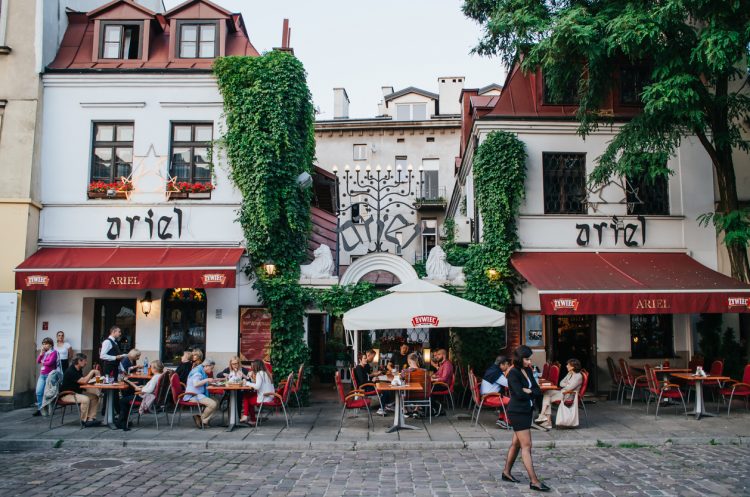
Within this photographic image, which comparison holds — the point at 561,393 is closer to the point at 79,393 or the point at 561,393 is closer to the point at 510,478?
the point at 510,478

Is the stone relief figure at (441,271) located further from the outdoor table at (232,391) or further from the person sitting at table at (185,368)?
the person sitting at table at (185,368)

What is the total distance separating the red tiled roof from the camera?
14781 millimetres

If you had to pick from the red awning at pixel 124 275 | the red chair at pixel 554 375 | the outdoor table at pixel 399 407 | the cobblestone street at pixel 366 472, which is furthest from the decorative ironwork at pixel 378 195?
the cobblestone street at pixel 366 472

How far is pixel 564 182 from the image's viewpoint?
49.4 ft

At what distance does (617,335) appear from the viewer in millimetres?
14664

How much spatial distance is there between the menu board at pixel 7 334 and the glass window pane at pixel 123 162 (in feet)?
12.4

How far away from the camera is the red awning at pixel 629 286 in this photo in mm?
12281

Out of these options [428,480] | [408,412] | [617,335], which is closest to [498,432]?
[408,412]

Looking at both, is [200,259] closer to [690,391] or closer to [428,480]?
[428,480]

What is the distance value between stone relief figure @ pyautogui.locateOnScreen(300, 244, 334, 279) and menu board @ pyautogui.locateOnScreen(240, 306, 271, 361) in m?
1.37

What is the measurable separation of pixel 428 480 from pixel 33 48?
45.8ft

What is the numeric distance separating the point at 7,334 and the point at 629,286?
14.2 meters

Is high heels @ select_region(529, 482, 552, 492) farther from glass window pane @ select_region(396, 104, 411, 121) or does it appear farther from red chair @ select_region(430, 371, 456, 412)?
glass window pane @ select_region(396, 104, 411, 121)

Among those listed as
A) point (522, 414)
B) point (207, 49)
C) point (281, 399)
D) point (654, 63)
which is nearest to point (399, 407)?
point (281, 399)
